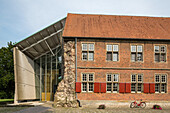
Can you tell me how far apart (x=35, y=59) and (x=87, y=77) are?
13149 millimetres

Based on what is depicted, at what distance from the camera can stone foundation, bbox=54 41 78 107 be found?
628 inches

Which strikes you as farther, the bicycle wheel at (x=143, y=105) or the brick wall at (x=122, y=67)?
the brick wall at (x=122, y=67)

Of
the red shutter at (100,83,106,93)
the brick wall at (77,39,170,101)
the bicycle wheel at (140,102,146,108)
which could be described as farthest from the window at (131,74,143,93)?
the red shutter at (100,83,106,93)

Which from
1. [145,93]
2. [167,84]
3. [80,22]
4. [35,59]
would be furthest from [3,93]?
[167,84]

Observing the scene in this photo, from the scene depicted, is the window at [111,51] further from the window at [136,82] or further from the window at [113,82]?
the window at [136,82]

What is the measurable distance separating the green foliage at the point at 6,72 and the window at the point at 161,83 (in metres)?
20.4

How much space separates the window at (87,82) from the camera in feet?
53.7

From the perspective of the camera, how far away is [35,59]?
88.2ft

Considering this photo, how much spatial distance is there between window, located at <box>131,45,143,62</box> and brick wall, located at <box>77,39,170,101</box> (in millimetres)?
324

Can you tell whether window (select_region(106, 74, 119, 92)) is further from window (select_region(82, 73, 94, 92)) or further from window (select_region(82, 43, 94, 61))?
window (select_region(82, 43, 94, 61))

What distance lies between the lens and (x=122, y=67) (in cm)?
1677

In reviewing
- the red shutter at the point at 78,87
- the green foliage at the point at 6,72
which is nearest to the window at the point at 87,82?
the red shutter at the point at 78,87

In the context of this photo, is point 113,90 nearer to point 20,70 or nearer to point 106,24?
point 106,24

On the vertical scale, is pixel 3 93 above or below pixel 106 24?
below
